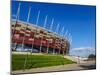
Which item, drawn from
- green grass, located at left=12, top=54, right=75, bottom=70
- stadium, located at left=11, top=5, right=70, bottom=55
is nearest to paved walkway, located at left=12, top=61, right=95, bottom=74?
green grass, located at left=12, top=54, right=75, bottom=70

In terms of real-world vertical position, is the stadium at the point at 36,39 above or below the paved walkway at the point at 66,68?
above

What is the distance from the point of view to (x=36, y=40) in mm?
3004

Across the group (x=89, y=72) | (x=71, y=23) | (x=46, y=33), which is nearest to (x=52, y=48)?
(x=46, y=33)

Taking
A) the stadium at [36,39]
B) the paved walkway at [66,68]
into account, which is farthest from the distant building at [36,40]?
the paved walkway at [66,68]

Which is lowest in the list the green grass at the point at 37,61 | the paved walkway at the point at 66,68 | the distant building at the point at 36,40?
the paved walkway at the point at 66,68

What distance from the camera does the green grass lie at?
9.42 feet

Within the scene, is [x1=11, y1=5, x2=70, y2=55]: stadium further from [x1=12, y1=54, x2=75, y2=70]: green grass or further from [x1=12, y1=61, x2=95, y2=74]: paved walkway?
[x1=12, y1=61, x2=95, y2=74]: paved walkway

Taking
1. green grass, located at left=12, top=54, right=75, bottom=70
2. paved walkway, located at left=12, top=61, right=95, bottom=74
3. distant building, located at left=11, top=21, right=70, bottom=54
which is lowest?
paved walkway, located at left=12, top=61, right=95, bottom=74

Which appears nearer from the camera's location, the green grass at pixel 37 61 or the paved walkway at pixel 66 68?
the green grass at pixel 37 61

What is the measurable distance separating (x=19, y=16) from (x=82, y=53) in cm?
100

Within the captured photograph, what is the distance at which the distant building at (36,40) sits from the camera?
2885 millimetres

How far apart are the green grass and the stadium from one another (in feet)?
0.23

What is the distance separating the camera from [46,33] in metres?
3.05

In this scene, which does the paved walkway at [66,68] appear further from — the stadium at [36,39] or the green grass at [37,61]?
the stadium at [36,39]
